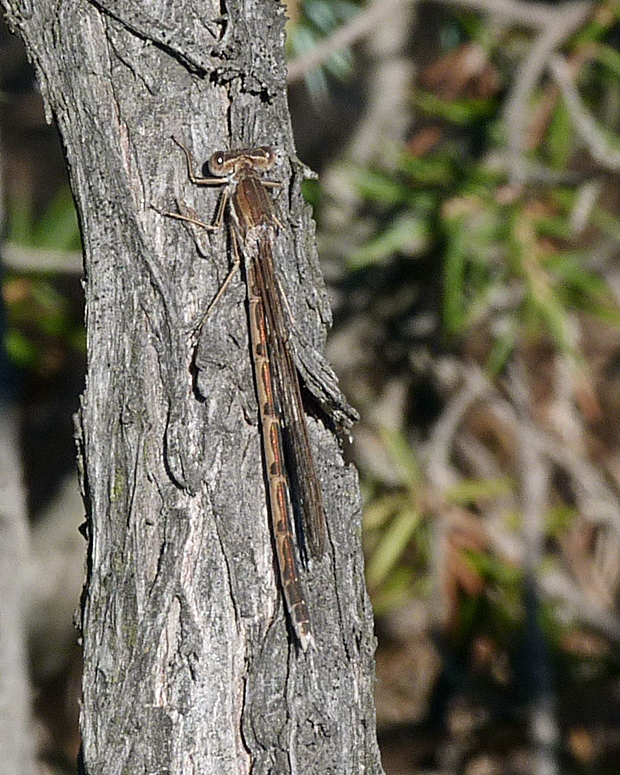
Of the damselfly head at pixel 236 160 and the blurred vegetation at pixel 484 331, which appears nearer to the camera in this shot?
the damselfly head at pixel 236 160

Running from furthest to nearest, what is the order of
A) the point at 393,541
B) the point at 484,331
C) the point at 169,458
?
the point at 484,331 → the point at 393,541 → the point at 169,458

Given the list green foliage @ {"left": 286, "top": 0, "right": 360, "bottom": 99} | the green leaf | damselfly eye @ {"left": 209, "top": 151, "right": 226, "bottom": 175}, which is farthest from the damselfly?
the green leaf

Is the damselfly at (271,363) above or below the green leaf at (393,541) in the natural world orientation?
below

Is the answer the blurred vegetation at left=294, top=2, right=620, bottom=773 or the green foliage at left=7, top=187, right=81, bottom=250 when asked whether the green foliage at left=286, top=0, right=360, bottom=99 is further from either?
the green foliage at left=7, top=187, right=81, bottom=250

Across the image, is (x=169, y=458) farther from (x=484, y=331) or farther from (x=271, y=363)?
(x=484, y=331)

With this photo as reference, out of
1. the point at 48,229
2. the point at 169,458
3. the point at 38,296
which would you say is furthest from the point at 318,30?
the point at 169,458

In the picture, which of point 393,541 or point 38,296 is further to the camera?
point 393,541

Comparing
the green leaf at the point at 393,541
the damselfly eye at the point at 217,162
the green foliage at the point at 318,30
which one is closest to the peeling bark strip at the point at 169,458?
the damselfly eye at the point at 217,162

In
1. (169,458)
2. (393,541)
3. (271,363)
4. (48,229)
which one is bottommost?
(169,458)

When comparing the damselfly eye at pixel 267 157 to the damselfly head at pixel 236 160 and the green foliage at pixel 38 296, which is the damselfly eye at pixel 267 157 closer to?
the damselfly head at pixel 236 160

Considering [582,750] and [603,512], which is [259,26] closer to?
[603,512]
